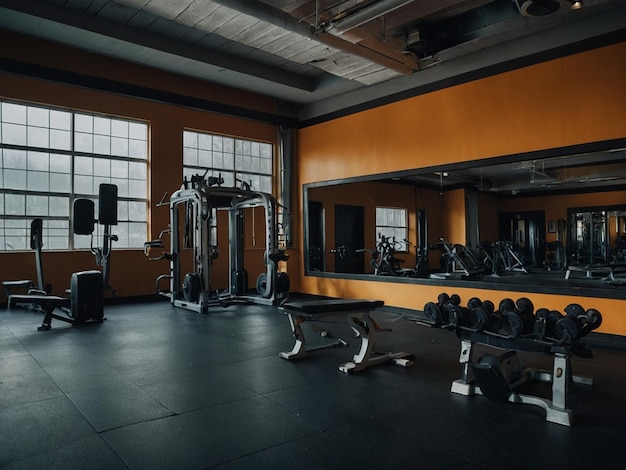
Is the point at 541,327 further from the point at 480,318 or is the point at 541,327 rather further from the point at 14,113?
the point at 14,113

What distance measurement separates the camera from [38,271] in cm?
546

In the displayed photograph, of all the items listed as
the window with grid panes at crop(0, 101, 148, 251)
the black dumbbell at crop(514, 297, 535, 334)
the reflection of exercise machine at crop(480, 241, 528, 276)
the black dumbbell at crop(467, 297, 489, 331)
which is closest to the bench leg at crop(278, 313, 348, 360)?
the black dumbbell at crop(467, 297, 489, 331)

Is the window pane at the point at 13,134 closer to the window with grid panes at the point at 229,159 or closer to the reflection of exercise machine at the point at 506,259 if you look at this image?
the window with grid panes at the point at 229,159

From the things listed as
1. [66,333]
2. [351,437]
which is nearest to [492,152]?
[351,437]

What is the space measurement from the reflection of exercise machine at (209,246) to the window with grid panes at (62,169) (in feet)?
2.27

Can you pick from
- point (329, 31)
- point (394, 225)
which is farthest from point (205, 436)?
point (394, 225)

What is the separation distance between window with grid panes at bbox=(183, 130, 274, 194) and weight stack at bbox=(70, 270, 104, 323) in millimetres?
2470

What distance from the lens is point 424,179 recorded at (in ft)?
19.2

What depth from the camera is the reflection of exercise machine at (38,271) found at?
5.29 metres

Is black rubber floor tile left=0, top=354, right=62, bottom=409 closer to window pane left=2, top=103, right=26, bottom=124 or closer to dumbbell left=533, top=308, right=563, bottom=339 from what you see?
dumbbell left=533, top=308, right=563, bottom=339

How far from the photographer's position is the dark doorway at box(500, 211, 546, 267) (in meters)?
5.32

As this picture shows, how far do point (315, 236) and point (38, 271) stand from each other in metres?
3.78

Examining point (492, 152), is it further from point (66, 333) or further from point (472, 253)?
point (66, 333)

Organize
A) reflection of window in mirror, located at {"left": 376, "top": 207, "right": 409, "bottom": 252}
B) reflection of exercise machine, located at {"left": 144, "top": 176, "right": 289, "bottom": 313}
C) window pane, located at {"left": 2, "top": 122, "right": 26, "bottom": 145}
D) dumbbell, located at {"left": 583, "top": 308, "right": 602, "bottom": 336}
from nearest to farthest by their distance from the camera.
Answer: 1. dumbbell, located at {"left": 583, "top": 308, "right": 602, "bottom": 336}
2. window pane, located at {"left": 2, "top": 122, "right": 26, "bottom": 145}
3. reflection of exercise machine, located at {"left": 144, "top": 176, "right": 289, "bottom": 313}
4. reflection of window in mirror, located at {"left": 376, "top": 207, "right": 409, "bottom": 252}
